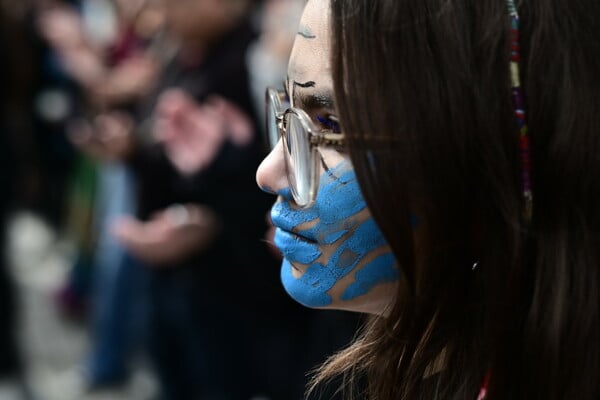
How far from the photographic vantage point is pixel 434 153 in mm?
1158

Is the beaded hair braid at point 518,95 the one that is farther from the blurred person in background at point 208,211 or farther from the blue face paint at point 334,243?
the blurred person in background at point 208,211

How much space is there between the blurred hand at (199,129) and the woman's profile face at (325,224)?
1.30 metres

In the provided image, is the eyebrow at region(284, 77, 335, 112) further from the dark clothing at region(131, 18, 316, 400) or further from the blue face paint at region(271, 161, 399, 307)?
the dark clothing at region(131, 18, 316, 400)

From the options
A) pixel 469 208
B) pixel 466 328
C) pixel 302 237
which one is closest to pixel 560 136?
pixel 469 208

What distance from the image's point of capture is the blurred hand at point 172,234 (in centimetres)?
281

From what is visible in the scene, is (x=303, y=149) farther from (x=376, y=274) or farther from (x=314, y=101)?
(x=376, y=274)

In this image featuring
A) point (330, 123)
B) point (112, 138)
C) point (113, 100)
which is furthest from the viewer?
point (113, 100)

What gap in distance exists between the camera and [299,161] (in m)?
1.29

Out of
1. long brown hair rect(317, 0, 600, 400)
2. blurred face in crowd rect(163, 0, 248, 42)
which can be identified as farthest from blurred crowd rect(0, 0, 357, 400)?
long brown hair rect(317, 0, 600, 400)

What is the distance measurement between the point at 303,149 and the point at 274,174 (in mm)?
88


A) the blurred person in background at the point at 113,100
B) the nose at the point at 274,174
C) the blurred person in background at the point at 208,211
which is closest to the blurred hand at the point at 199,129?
the blurred person in background at the point at 208,211

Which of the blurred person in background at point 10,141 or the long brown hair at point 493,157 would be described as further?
the blurred person in background at point 10,141

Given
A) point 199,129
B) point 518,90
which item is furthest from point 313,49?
point 199,129

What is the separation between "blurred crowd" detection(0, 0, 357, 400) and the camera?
2.63 m
